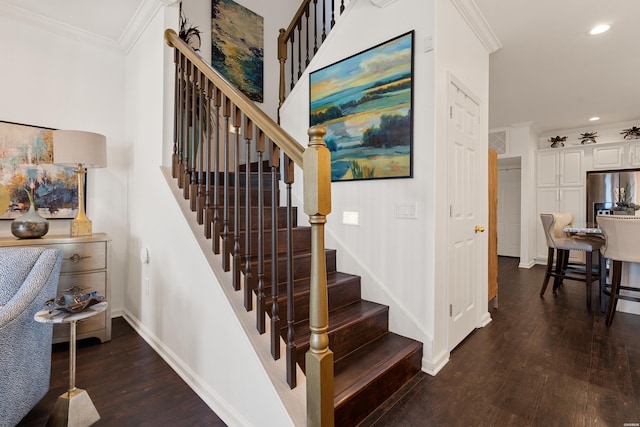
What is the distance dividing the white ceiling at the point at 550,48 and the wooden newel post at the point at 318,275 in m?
2.34

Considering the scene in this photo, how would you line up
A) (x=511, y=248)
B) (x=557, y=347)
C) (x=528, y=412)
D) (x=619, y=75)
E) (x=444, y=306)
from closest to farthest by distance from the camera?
(x=528, y=412), (x=444, y=306), (x=557, y=347), (x=619, y=75), (x=511, y=248)

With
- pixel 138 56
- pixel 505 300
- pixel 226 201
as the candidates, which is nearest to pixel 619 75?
pixel 505 300

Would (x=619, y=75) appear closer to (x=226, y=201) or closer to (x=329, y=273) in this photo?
(x=329, y=273)

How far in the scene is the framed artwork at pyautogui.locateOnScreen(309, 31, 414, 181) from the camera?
224 centimetres

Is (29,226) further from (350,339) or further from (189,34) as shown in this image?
(350,339)

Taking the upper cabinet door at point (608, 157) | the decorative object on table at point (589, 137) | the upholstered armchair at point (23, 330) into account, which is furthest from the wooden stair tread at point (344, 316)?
the decorative object on table at point (589, 137)

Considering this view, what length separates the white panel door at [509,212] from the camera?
266 inches

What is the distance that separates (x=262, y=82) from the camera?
13.0 feet

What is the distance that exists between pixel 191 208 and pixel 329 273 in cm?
123

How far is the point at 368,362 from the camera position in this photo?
1.86 m

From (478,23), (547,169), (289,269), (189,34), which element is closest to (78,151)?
(189,34)

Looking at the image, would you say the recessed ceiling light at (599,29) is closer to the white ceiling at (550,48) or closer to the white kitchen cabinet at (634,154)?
the white ceiling at (550,48)

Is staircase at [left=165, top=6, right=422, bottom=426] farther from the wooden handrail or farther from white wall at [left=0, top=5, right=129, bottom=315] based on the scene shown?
white wall at [left=0, top=5, right=129, bottom=315]

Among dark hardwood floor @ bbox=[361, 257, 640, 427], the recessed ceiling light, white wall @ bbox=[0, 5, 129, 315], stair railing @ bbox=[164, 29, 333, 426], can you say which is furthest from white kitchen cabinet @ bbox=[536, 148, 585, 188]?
white wall @ bbox=[0, 5, 129, 315]
